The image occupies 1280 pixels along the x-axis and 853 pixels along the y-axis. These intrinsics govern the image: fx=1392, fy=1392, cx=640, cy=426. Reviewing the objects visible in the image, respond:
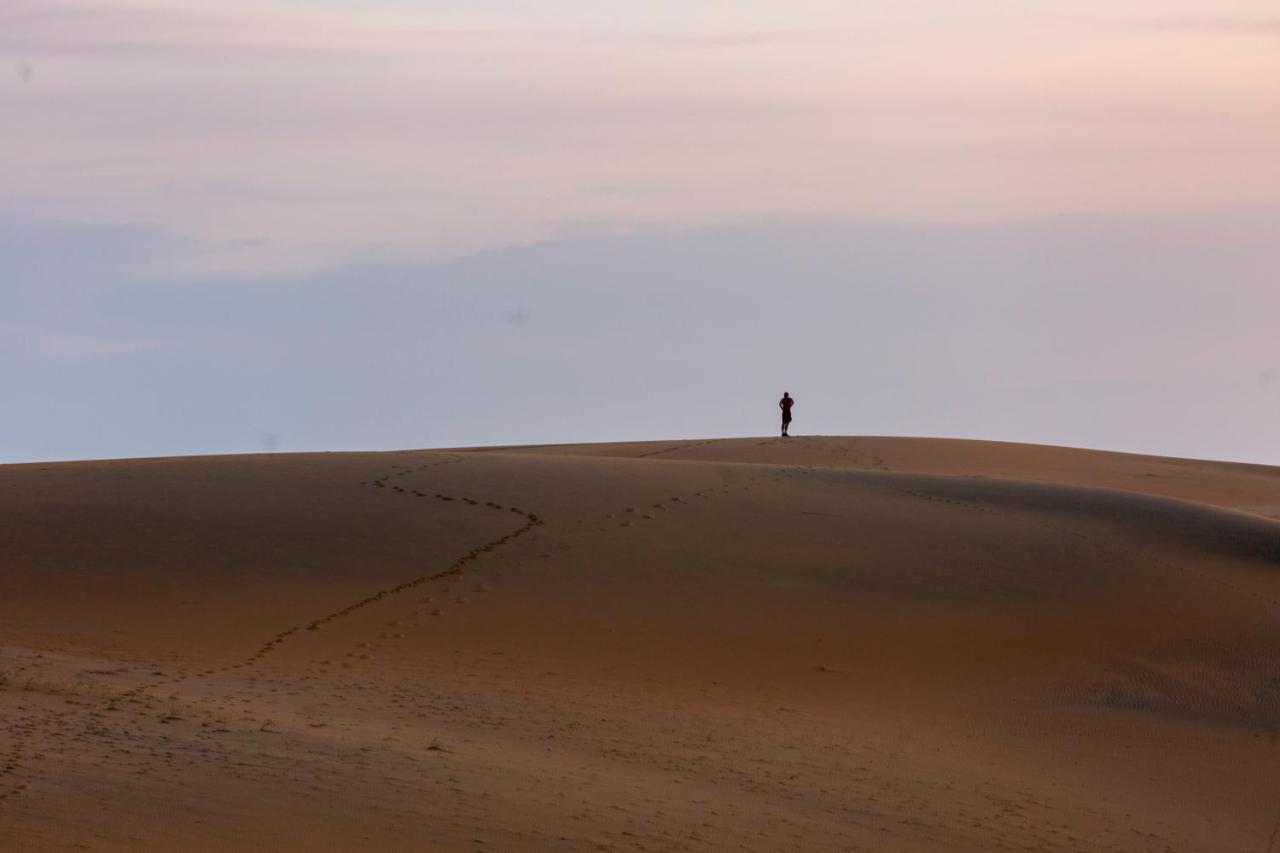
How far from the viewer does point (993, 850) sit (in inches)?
339

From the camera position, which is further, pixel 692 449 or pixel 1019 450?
pixel 1019 450

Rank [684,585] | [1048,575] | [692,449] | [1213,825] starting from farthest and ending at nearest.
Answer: [692,449]
[1048,575]
[684,585]
[1213,825]

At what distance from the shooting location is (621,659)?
13602mm

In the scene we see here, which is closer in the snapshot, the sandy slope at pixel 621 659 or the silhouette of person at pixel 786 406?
the sandy slope at pixel 621 659

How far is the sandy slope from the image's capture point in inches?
324

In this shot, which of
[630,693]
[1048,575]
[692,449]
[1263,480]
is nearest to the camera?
[630,693]

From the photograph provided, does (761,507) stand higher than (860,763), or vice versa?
(761,507)

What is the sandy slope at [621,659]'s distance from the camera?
8.23 meters

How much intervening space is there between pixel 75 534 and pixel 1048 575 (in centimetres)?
1188

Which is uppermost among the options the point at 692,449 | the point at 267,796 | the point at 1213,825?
the point at 692,449

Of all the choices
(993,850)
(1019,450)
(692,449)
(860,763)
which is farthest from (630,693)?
(1019,450)

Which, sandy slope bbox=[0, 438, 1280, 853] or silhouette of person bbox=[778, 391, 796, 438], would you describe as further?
silhouette of person bbox=[778, 391, 796, 438]

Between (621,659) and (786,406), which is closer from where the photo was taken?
(621,659)

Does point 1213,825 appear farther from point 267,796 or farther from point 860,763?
point 267,796
